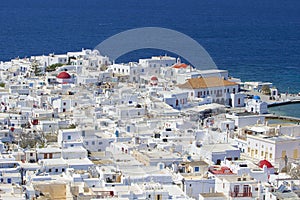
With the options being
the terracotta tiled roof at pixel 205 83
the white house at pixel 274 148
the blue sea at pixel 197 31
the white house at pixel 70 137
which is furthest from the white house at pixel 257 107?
the white house at pixel 70 137

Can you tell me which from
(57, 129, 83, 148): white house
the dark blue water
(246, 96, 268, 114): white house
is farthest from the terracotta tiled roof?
(57, 129, 83, 148): white house

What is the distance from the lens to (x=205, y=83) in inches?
1219

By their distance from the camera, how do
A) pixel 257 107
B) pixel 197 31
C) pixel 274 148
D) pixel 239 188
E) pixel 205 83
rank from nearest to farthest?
pixel 239 188 → pixel 274 148 → pixel 257 107 → pixel 205 83 → pixel 197 31

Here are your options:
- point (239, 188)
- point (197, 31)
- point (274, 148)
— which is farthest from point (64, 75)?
point (197, 31)

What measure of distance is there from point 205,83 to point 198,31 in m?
33.0

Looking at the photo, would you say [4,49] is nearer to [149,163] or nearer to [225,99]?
[225,99]

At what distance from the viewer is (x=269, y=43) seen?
184 feet

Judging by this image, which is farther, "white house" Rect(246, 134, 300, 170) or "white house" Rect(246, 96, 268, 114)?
"white house" Rect(246, 96, 268, 114)

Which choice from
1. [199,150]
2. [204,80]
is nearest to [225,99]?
[204,80]

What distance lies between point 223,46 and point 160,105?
27.4 metres

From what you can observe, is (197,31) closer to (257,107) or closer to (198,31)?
(198,31)

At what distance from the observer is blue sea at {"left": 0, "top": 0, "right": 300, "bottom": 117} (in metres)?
44.3

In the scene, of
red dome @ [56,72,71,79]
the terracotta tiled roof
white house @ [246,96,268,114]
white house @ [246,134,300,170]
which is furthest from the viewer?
red dome @ [56,72,71,79]

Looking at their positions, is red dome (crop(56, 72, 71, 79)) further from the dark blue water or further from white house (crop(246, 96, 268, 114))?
the dark blue water
